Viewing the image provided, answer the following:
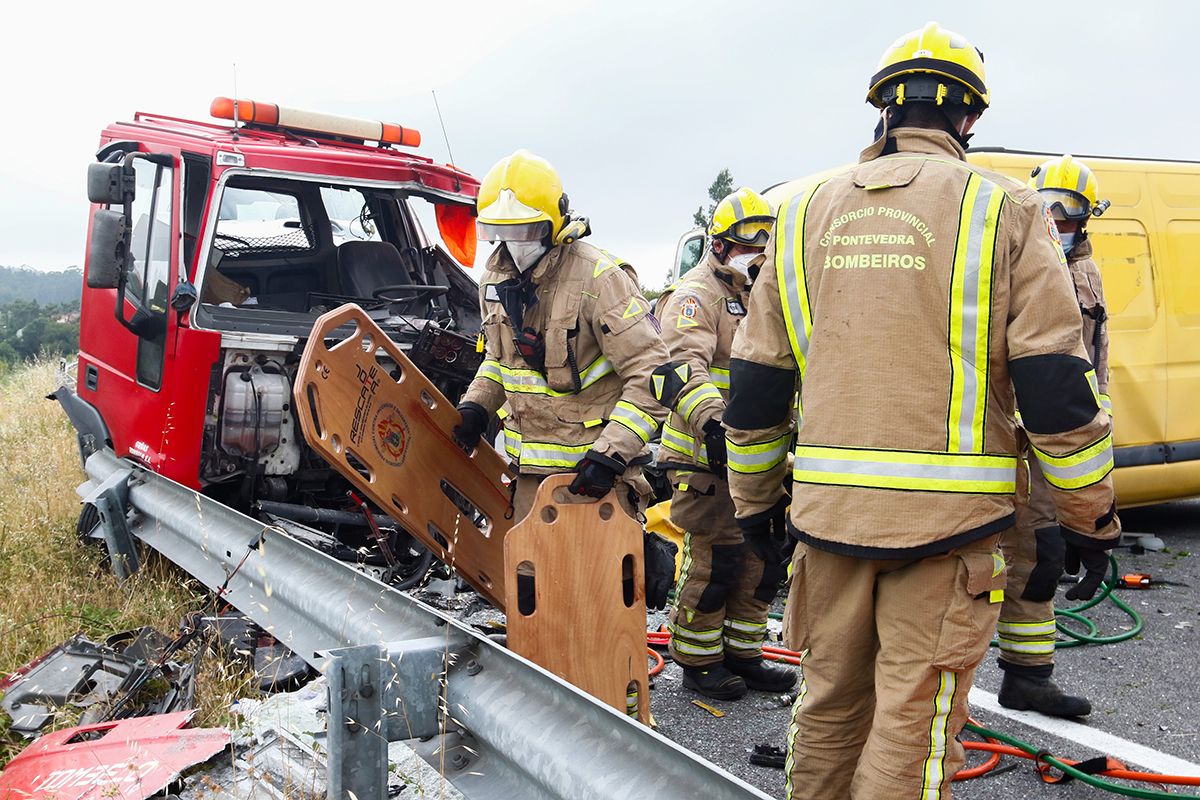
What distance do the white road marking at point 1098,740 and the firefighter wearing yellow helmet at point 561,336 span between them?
1.45 meters

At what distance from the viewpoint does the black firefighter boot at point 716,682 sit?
14.0 feet

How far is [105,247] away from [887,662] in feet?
14.8

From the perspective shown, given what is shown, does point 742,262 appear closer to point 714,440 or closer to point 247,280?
point 714,440

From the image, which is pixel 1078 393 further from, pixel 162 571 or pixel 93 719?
pixel 162 571

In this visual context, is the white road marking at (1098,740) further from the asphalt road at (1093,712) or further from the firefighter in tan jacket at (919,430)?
the firefighter in tan jacket at (919,430)

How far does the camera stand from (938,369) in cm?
230

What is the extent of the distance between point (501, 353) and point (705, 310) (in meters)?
0.98

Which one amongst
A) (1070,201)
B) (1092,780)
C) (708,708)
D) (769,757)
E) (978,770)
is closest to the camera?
(1092,780)

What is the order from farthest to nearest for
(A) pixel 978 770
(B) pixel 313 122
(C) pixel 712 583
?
1. (B) pixel 313 122
2. (C) pixel 712 583
3. (A) pixel 978 770

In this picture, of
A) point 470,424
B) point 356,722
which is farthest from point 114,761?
point 470,424

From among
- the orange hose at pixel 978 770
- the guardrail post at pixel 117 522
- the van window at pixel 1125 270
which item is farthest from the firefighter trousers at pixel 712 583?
the van window at pixel 1125 270

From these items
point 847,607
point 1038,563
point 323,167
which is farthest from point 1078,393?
point 323,167

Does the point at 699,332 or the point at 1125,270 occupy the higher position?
the point at 1125,270

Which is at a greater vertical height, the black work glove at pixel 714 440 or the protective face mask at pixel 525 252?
the protective face mask at pixel 525 252
